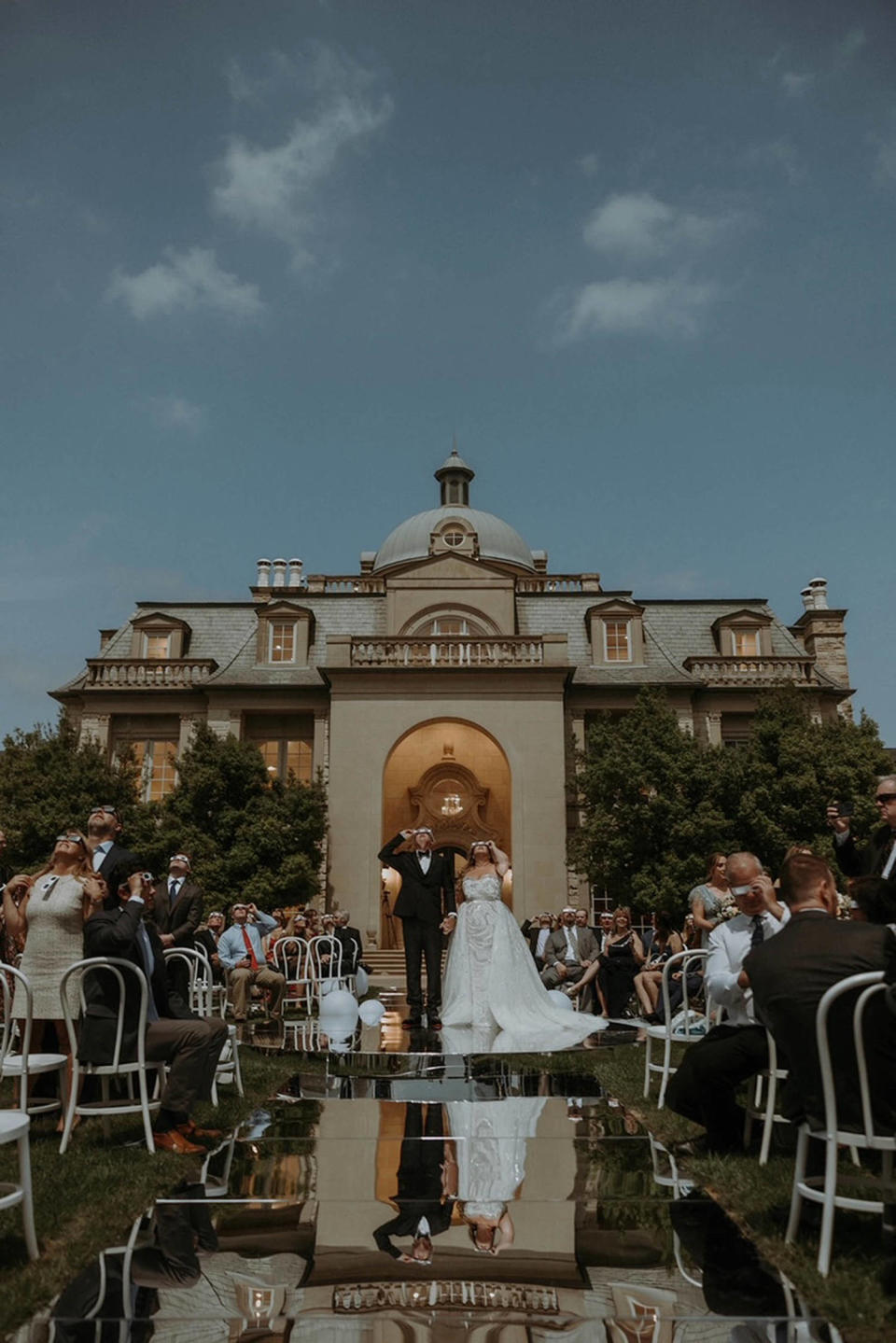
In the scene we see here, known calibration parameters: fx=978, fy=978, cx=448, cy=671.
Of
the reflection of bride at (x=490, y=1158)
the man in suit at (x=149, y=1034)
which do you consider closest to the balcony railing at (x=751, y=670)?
the reflection of bride at (x=490, y=1158)

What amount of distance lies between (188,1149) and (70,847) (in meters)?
1.91

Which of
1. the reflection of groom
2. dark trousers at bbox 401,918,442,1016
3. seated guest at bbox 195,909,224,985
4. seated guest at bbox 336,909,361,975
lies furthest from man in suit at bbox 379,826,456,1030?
the reflection of groom

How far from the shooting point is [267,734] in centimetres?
3164

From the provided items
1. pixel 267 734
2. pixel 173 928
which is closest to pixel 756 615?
pixel 267 734

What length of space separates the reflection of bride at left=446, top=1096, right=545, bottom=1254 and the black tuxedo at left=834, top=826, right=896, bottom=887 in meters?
2.78

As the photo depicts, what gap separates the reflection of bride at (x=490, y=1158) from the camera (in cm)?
394

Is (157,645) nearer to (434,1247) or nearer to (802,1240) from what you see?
(434,1247)

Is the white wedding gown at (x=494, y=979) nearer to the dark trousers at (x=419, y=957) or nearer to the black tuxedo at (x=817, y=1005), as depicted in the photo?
the dark trousers at (x=419, y=957)

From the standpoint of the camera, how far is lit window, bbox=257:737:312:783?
31109mm

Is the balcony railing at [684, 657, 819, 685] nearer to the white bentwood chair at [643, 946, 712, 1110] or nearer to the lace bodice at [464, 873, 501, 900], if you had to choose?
Result: the lace bodice at [464, 873, 501, 900]

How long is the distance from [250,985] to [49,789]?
1525 centimetres

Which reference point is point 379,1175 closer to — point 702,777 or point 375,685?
point 702,777

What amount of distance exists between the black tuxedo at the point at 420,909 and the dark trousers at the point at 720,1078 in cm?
748

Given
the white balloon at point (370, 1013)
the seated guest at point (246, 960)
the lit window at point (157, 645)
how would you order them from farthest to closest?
1. the lit window at point (157, 645)
2. the seated guest at point (246, 960)
3. the white balloon at point (370, 1013)
